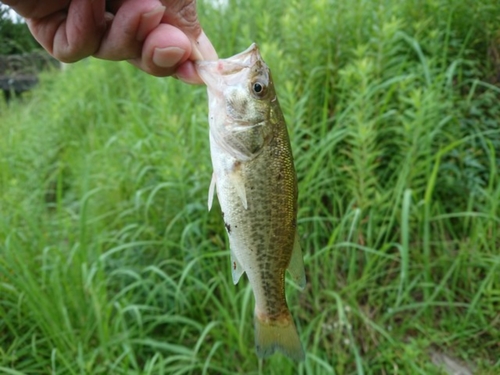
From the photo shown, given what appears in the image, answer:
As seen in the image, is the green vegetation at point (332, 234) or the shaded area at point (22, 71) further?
the shaded area at point (22, 71)

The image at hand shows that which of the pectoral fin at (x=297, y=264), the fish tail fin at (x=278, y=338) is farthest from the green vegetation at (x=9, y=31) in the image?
the fish tail fin at (x=278, y=338)

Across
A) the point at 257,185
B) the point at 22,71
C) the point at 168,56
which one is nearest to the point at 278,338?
the point at 257,185

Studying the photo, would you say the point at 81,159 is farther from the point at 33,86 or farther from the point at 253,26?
the point at 33,86

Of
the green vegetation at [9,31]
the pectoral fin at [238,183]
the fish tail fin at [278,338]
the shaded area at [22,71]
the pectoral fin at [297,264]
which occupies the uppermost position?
the shaded area at [22,71]

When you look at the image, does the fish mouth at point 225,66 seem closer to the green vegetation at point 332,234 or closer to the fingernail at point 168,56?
the fingernail at point 168,56

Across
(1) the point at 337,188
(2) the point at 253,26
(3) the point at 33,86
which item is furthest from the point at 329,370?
(3) the point at 33,86

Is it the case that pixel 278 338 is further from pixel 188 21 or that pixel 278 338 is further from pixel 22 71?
pixel 22 71
